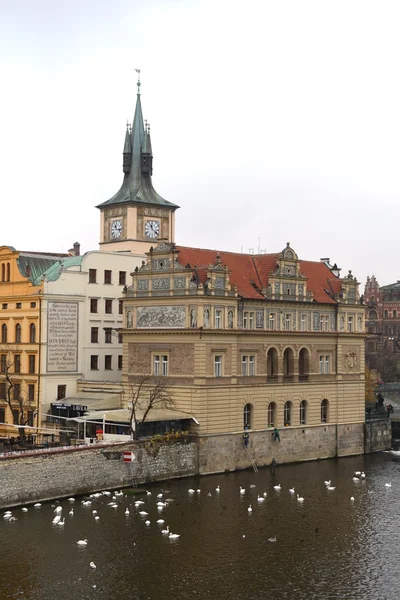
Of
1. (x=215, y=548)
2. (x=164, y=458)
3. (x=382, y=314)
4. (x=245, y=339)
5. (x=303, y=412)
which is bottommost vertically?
(x=215, y=548)

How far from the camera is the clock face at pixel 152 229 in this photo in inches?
3728

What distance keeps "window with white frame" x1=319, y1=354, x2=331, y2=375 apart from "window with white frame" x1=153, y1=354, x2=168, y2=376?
49.5ft

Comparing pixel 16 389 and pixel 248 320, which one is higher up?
pixel 248 320

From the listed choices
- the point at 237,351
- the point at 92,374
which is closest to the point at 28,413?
the point at 92,374

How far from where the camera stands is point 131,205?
9356cm

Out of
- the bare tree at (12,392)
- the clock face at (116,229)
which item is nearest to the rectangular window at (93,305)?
the bare tree at (12,392)

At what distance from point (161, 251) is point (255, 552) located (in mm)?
29611

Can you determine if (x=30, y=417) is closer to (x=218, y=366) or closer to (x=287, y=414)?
(x=218, y=366)

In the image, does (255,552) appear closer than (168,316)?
Yes

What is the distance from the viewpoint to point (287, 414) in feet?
254

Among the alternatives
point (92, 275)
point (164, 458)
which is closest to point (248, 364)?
point (164, 458)

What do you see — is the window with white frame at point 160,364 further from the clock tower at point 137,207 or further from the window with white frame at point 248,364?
the clock tower at point 137,207

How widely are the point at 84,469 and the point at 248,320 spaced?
1955 cm

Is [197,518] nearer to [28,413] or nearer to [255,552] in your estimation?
[255,552]
